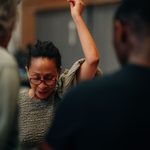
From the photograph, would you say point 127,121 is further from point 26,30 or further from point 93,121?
point 26,30

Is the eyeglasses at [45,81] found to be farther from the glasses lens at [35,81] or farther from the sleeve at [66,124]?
the sleeve at [66,124]

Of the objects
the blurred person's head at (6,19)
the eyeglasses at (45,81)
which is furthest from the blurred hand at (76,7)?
the blurred person's head at (6,19)

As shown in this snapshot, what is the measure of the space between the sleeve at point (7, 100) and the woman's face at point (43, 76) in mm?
860

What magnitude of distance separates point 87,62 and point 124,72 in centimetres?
100

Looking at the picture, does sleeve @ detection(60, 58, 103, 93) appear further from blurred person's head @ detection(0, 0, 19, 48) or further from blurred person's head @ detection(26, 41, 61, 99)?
blurred person's head @ detection(0, 0, 19, 48)

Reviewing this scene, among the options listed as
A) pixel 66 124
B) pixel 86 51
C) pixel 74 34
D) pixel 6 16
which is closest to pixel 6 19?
pixel 6 16

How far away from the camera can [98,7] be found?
22.5ft

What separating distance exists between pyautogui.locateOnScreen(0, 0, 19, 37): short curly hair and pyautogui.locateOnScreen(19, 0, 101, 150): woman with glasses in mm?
808

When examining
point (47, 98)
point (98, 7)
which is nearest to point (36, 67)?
point (47, 98)

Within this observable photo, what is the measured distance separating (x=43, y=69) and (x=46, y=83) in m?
0.08

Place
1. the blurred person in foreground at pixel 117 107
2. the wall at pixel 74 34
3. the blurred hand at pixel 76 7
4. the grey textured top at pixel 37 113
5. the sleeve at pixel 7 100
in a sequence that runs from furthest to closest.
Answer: the wall at pixel 74 34 < the blurred hand at pixel 76 7 < the grey textured top at pixel 37 113 < the sleeve at pixel 7 100 < the blurred person in foreground at pixel 117 107

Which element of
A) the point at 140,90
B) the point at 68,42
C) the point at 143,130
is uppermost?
the point at 140,90

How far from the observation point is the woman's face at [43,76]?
2773mm

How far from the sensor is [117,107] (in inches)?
68.3
